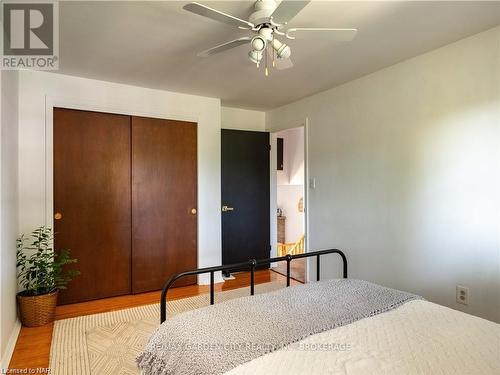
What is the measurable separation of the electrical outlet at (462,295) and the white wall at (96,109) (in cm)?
241

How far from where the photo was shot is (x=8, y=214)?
2.06 m

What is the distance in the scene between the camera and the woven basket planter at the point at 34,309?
7.66 ft

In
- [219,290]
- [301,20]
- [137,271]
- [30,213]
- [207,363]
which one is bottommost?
[219,290]

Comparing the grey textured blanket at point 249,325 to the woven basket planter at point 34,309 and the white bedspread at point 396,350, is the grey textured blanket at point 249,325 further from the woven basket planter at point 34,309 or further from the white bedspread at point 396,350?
the woven basket planter at point 34,309

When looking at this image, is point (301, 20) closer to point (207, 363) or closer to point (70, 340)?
point (207, 363)

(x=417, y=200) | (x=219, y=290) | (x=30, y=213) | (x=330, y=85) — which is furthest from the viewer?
(x=219, y=290)

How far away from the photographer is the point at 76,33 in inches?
78.1

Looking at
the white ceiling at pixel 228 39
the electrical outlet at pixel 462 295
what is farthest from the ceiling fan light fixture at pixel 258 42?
the electrical outlet at pixel 462 295

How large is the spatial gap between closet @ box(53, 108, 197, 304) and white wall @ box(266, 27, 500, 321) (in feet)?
5.29

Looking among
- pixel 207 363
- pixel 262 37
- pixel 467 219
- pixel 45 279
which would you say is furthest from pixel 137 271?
pixel 467 219

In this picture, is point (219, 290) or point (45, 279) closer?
point (45, 279)

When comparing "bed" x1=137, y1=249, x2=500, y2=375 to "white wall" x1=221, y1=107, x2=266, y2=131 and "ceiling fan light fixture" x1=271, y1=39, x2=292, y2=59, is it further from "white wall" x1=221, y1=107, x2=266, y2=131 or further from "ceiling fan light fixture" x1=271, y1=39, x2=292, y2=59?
"white wall" x1=221, y1=107, x2=266, y2=131

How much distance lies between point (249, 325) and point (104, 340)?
1531mm

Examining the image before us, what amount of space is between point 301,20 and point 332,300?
1638 millimetres
